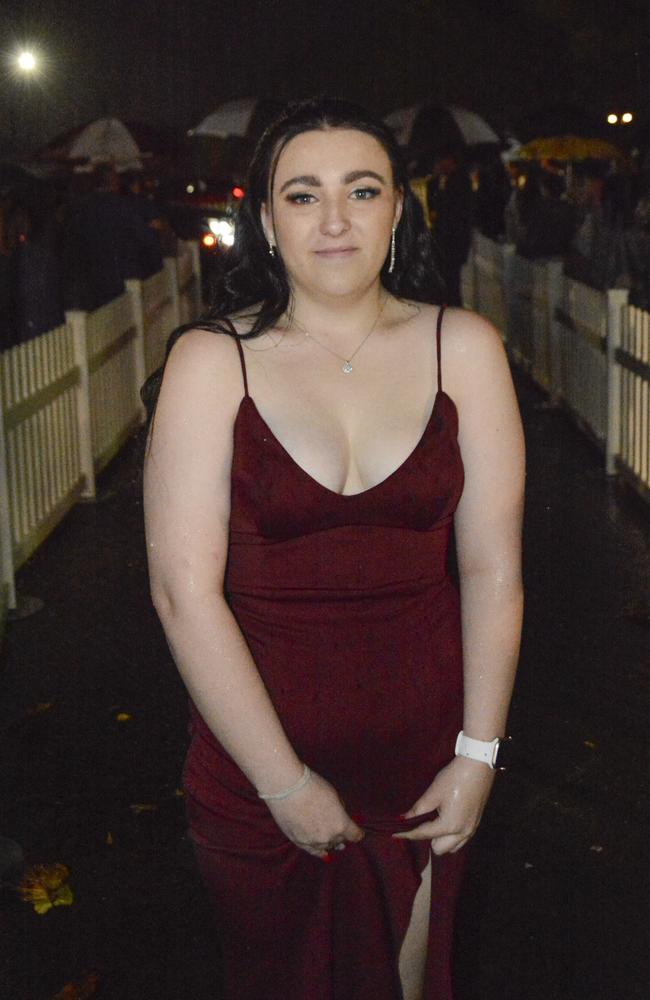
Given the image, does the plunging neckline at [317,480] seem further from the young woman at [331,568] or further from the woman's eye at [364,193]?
the woman's eye at [364,193]

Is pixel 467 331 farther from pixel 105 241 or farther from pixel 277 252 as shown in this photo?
pixel 105 241

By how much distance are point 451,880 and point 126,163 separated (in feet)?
69.9

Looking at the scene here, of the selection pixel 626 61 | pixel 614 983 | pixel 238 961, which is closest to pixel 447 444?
pixel 238 961

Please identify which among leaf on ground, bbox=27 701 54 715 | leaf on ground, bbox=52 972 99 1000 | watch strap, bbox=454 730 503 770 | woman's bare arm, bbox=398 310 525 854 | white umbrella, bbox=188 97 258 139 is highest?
white umbrella, bbox=188 97 258 139

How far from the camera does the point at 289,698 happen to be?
8.45ft

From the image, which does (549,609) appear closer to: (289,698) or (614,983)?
(614,983)

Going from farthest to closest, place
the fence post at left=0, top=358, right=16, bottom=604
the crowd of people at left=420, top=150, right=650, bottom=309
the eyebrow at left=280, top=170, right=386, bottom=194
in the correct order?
the crowd of people at left=420, top=150, right=650, bottom=309 → the fence post at left=0, top=358, right=16, bottom=604 → the eyebrow at left=280, top=170, right=386, bottom=194

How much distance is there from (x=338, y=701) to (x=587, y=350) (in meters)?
8.94

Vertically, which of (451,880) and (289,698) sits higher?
(289,698)

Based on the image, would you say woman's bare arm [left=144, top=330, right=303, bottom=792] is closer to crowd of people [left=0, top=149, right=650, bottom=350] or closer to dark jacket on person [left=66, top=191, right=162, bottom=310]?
crowd of people [left=0, top=149, right=650, bottom=350]

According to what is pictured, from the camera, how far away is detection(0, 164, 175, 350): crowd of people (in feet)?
32.7

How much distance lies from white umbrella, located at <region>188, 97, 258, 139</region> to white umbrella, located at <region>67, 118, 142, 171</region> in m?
1.15

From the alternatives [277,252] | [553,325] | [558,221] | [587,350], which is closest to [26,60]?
[558,221]

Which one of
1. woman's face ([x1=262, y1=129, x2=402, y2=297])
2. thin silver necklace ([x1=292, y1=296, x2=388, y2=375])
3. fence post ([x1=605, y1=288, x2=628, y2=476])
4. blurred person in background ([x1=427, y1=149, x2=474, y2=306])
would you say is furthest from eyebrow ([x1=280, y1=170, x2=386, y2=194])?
blurred person in background ([x1=427, y1=149, x2=474, y2=306])
